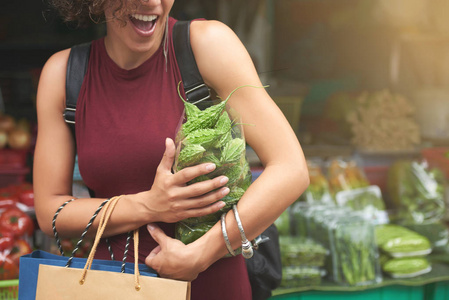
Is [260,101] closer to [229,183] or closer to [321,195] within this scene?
[229,183]

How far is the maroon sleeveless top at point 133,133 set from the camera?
141cm

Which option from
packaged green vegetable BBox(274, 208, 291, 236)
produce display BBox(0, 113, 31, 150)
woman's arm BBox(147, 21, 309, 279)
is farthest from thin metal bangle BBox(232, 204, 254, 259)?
produce display BBox(0, 113, 31, 150)

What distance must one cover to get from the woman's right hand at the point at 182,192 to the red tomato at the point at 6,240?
1.66m

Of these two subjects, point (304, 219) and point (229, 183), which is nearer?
point (229, 183)

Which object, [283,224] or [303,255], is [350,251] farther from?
[283,224]

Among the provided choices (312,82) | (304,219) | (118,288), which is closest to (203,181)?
(118,288)

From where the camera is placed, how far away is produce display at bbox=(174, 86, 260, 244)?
1.21m

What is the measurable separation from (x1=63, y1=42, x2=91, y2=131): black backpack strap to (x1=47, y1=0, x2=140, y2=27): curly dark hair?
10 cm

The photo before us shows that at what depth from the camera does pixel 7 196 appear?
9.98ft

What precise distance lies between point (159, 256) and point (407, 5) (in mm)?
3930

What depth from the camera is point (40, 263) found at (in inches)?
52.8

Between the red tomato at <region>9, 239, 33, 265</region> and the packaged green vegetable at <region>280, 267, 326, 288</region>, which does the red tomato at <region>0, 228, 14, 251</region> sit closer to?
the red tomato at <region>9, 239, 33, 265</region>

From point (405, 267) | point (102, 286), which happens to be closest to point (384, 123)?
point (405, 267)

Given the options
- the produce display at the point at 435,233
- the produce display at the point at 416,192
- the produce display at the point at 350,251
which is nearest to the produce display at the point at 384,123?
the produce display at the point at 416,192
